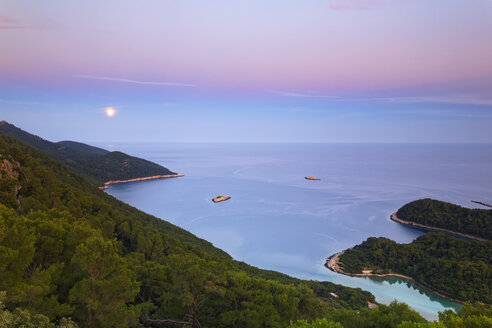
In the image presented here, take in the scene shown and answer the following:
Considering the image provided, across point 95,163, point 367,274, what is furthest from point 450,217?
point 95,163

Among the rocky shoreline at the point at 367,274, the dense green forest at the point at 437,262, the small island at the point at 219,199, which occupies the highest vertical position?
the small island at the point at 219,199

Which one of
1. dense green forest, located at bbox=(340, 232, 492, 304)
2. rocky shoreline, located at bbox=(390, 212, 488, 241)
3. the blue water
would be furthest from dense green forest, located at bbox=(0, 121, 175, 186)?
rocky shoreline, located at bbox=(390, 212, 488, 241)

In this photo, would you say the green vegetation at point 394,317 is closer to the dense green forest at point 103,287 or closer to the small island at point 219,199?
the dense green forest at point 103,287

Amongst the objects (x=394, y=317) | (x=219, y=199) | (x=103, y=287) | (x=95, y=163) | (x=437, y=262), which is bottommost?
(x=437, y=262)

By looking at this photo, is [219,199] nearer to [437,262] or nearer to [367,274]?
[367,274]

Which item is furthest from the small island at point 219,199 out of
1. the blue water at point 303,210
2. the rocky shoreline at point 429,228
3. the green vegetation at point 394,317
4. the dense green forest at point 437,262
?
the green vegetation at point 394,317

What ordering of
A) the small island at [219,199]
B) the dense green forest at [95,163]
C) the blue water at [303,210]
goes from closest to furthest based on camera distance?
the blue water at [303,210]
the small island at [219,199]
the dense green forest at [95,163]

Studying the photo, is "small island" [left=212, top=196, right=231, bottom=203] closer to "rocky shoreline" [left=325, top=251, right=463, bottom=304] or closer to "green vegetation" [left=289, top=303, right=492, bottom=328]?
"rocky shoreline" [left=325, top=251, right=463, bottom=304]
